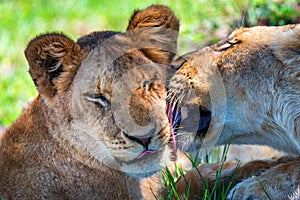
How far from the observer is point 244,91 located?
3115 mm

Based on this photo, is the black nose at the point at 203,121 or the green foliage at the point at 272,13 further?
the green foliage at the point at 272,13

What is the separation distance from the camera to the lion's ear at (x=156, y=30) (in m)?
3.26

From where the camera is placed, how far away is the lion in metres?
2.95

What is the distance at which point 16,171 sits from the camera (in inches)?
122

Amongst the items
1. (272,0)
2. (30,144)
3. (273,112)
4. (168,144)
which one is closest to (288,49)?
(273,112)

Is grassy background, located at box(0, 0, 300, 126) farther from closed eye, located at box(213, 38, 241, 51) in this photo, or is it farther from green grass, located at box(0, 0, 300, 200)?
closed eye, located at box(213, 38, 241, 51)

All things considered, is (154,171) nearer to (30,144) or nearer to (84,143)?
(84,143)

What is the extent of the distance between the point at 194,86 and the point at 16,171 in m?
0.90

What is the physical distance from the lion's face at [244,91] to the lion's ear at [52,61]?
0.47 metres

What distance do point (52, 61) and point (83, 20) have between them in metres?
4.18

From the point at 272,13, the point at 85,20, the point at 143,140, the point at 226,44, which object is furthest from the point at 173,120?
the point at 85,20

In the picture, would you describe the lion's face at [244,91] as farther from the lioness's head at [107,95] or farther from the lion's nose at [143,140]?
the lion's nose at [143,140]

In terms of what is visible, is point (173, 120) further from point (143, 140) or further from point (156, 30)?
point (156, 30)

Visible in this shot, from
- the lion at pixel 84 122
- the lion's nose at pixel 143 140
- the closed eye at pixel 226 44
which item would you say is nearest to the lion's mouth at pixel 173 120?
the lion at pixel 84 122
